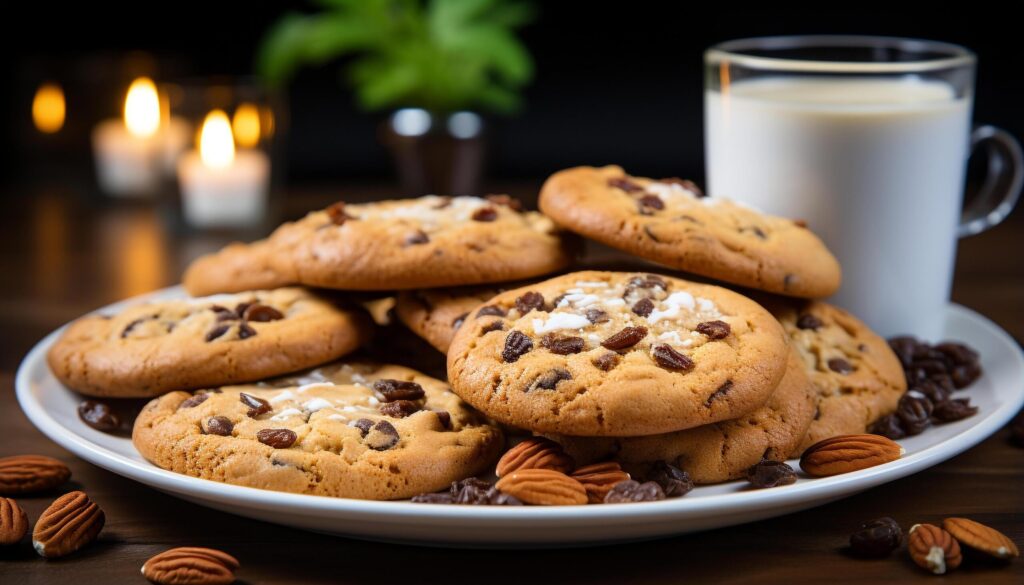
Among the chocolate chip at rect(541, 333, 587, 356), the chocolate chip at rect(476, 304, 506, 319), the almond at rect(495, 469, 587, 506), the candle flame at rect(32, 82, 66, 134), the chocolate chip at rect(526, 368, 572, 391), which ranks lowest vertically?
the almond at rect(495, 469, 587, 506)

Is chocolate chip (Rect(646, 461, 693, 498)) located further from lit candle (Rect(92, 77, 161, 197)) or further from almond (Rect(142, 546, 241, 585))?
lit candle (Rect(92, 77, 161, 197))

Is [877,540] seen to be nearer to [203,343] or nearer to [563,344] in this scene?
[563,344]

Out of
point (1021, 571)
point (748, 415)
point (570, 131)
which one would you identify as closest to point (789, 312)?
point (748, 415)

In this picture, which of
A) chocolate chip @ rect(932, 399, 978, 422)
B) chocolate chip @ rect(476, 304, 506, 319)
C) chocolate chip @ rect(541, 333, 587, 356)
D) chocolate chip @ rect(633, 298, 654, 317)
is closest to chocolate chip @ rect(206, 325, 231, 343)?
chocolate chip @ rect(476, 304, 506, 319)

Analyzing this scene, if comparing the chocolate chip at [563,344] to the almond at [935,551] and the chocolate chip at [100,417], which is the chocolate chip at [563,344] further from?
the chocolate chip at [100,417]

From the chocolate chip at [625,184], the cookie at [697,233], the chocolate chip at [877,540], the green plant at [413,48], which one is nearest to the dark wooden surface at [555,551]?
the chocolate chip at [877,540]

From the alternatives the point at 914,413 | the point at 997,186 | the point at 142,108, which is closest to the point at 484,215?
the point at 914,413

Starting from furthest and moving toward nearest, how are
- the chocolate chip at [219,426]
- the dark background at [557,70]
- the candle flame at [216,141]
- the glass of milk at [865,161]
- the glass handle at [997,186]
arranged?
1. the dark background at [557,70]
2. the candle flame at [216,141]
3. the glass handle at [997,186]
4. the glass of milk at [865,161]
5. the chocolate chip at [219,426]
